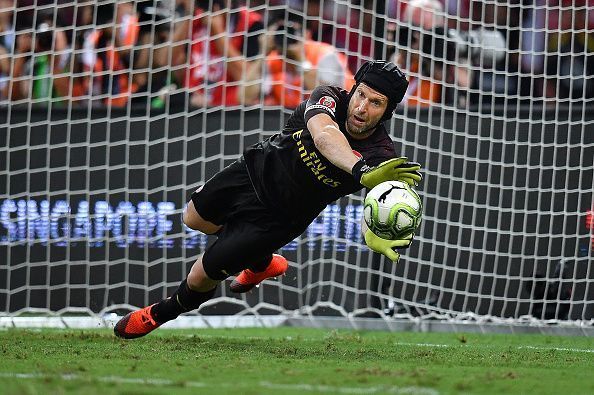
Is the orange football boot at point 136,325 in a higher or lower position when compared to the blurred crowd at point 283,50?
lower

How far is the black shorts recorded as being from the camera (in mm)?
6957

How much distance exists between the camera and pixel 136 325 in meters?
7.11

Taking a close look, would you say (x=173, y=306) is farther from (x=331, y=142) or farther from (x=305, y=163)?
(x=331, y=142)

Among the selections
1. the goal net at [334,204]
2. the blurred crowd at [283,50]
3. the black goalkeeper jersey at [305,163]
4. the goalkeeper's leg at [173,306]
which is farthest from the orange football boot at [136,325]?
the blurred crowd at [283,50]

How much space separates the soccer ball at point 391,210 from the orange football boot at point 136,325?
2.04 m

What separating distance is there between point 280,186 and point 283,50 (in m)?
3.74

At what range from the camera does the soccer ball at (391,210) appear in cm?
562

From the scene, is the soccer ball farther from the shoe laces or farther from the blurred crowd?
the blurred crowd

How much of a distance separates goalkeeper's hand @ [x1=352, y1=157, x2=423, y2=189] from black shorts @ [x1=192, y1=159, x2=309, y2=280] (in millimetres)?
1398

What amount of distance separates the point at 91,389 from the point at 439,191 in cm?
615

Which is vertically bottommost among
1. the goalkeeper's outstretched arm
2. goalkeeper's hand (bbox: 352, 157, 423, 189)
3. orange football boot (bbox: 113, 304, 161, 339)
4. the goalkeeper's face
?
orange football boot (bbox: 113, 304, 161, 339)

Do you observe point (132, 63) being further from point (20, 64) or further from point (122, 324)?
point (122, 324)

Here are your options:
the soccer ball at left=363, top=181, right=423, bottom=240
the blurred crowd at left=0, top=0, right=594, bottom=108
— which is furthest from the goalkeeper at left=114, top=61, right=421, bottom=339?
the blurred crowd at left=0, top=0, right=594, bottom=108

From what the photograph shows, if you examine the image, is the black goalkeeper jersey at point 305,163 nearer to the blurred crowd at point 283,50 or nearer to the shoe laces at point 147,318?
the shoe laces at point 147,318
